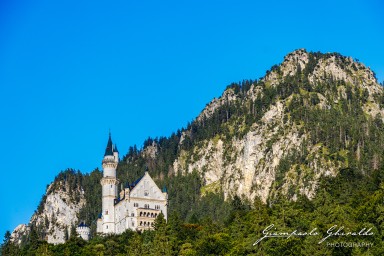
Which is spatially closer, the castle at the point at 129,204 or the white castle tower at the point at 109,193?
the castle at the point at 129,204

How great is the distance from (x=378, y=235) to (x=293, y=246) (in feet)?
33.1

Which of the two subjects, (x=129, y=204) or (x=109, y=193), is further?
(x=109, y=193)

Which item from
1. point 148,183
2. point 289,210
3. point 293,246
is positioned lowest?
point 293,246

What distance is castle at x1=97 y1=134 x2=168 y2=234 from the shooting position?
151750mm

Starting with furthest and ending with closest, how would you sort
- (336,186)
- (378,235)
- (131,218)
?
(131,218) → (336,186) → (378,235)

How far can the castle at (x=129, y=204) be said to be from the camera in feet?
498

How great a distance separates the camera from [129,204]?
152375mm

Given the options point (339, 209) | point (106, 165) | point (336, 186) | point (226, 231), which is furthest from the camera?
point (106, 165)

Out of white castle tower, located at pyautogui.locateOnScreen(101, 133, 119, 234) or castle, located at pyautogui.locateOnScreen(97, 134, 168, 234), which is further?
white castle tower, located at pyautogui.locateOnScreen(101, 133, 119, 234)

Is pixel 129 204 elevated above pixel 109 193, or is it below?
below

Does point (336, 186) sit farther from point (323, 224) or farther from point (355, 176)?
point (323, 224)

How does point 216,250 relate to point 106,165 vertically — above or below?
below

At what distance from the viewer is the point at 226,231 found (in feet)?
359

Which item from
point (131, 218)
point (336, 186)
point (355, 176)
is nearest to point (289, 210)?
point (336, 186)
